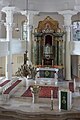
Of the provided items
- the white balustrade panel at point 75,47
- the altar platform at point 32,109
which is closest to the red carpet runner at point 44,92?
the altar platform at point 32,109

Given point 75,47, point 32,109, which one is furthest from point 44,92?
point 75,47

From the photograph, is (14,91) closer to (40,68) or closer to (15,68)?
(40,68)

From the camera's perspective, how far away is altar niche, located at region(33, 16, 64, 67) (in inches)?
879

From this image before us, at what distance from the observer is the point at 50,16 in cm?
2388

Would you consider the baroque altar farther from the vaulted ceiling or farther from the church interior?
the vaulted ceiling

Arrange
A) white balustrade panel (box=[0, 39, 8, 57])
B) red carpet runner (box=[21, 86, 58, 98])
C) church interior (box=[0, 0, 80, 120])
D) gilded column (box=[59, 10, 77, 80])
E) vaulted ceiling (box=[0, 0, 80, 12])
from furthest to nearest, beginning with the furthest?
gilded column (box=[59, 10, 77, 80]) → vaulted ceiling (box=[0, 0, 80, 12]) → church interior (box=[0, 0, 80, 120]) → white balustrade panel (box=[0, 39, 8, 57]) → red carpet runner (box=[21, 86, 58, 98])

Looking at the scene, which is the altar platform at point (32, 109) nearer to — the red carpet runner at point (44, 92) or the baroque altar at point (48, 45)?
the red carpet runner at point (44, 92)

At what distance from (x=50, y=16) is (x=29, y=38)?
10.2ft

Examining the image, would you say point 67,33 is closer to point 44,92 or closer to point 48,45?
point 48,45

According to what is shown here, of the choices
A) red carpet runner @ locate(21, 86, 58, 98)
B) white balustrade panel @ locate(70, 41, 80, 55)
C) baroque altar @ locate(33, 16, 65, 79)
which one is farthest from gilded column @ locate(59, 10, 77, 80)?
red carpet runner @ locate(21, 86, 58, 98)

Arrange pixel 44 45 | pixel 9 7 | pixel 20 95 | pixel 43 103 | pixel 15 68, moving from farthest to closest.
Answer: pixel 15 68 → pixel 44 45 → pixel 9 7 → pixel 20 95 → pixel 43 103

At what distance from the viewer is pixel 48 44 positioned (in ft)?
73.9

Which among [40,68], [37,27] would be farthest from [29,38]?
[40,68]

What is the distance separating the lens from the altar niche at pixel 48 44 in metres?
22.3
